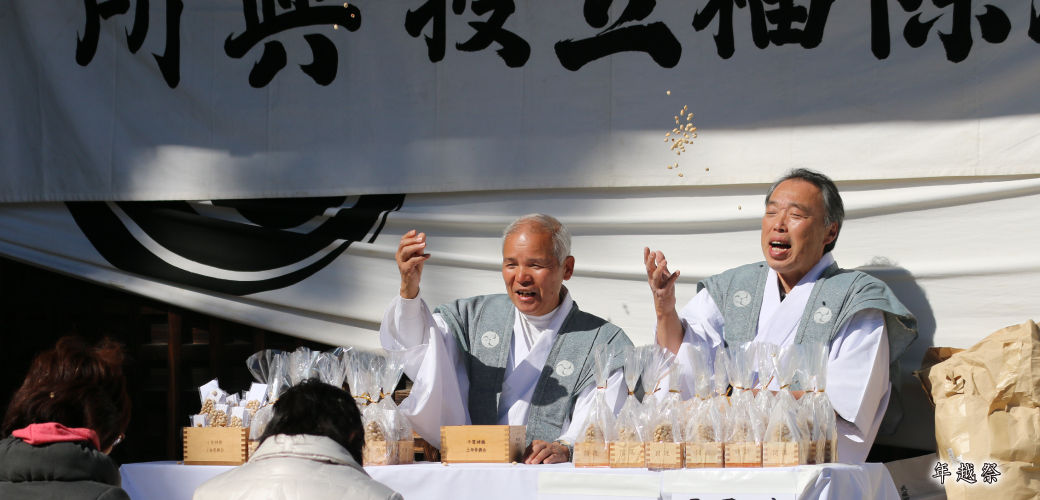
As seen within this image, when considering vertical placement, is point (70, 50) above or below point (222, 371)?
above

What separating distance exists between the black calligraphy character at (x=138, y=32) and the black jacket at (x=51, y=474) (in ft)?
9.25

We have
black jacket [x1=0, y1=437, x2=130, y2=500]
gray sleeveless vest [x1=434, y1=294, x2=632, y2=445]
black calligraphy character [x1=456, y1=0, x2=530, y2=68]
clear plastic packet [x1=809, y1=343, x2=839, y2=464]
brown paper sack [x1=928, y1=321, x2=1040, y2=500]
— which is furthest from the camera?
black calligraphy character [x1=456, y1=0, x2=530, y2=68]

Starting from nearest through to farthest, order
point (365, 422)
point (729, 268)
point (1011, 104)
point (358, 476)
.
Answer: point (358, 476) → point (365, 422) → point (1011, 104) → point (729, 268)

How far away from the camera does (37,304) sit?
5039 mm

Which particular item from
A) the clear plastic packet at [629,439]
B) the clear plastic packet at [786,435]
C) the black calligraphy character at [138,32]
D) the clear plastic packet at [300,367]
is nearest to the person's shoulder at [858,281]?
the clear plastic packet at [786,435]

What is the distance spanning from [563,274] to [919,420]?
1620 millimetres

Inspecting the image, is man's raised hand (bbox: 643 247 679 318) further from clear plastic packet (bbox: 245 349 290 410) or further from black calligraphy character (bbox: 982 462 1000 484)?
clear plastic packet (bbox: 245 349 290 410)

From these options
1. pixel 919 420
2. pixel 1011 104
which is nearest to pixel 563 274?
pixel 919 420

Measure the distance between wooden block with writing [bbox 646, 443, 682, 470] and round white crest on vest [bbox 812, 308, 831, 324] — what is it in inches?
44.7

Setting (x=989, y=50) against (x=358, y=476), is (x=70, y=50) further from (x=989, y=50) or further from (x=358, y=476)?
(x=989, y=50)

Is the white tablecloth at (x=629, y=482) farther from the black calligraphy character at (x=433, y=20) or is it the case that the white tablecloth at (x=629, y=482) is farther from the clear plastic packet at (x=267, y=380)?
the black calligraphy character at (x=433, y=20)

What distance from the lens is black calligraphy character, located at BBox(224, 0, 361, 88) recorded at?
4746 mm

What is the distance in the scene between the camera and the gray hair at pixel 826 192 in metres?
3.83

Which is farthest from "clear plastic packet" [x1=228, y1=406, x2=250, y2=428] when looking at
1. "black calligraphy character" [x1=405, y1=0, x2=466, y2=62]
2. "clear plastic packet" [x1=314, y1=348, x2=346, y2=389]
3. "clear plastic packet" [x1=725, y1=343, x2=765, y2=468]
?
"black calligraphy character" [x1=405, y1=0, x2=466, y2=62]
